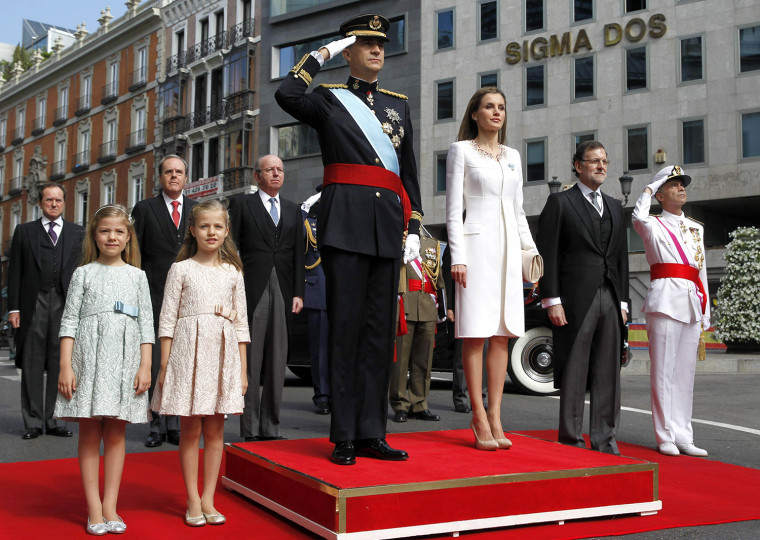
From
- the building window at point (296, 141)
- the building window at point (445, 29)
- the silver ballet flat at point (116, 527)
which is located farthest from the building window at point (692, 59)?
the silver ballet flat at point (116, 527)

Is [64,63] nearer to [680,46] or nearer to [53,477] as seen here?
[680,46]

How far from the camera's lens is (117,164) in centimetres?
5081

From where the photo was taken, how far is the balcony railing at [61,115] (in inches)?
2181

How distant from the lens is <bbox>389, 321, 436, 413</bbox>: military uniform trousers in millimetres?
8266

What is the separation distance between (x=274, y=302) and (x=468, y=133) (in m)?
2.17

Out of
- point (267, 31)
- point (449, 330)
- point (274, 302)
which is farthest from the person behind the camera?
point (267, 31)

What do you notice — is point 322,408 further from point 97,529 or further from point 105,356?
point 97,529

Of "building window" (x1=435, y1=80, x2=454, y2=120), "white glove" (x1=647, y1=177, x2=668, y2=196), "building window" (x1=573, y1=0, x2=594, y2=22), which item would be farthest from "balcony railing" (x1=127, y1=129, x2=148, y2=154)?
"white glove" (x1=647, y1=177, x2=668, y2=196)

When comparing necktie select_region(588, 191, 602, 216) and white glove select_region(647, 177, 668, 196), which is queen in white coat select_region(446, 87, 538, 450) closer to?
necktie select_region(588, 191, 602, 216)

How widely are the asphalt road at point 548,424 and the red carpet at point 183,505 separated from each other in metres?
0.26

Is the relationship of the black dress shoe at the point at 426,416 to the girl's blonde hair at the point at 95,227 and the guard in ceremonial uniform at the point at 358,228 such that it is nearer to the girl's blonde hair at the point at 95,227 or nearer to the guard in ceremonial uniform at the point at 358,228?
the guard in ceremonial uniform at the point at 358,228

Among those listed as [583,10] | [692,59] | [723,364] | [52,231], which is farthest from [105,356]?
[583,10]

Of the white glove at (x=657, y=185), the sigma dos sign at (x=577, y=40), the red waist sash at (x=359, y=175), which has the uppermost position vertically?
the sigma dos sign at (x=577, y=40)

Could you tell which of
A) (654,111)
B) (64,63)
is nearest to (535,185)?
(654,111)
